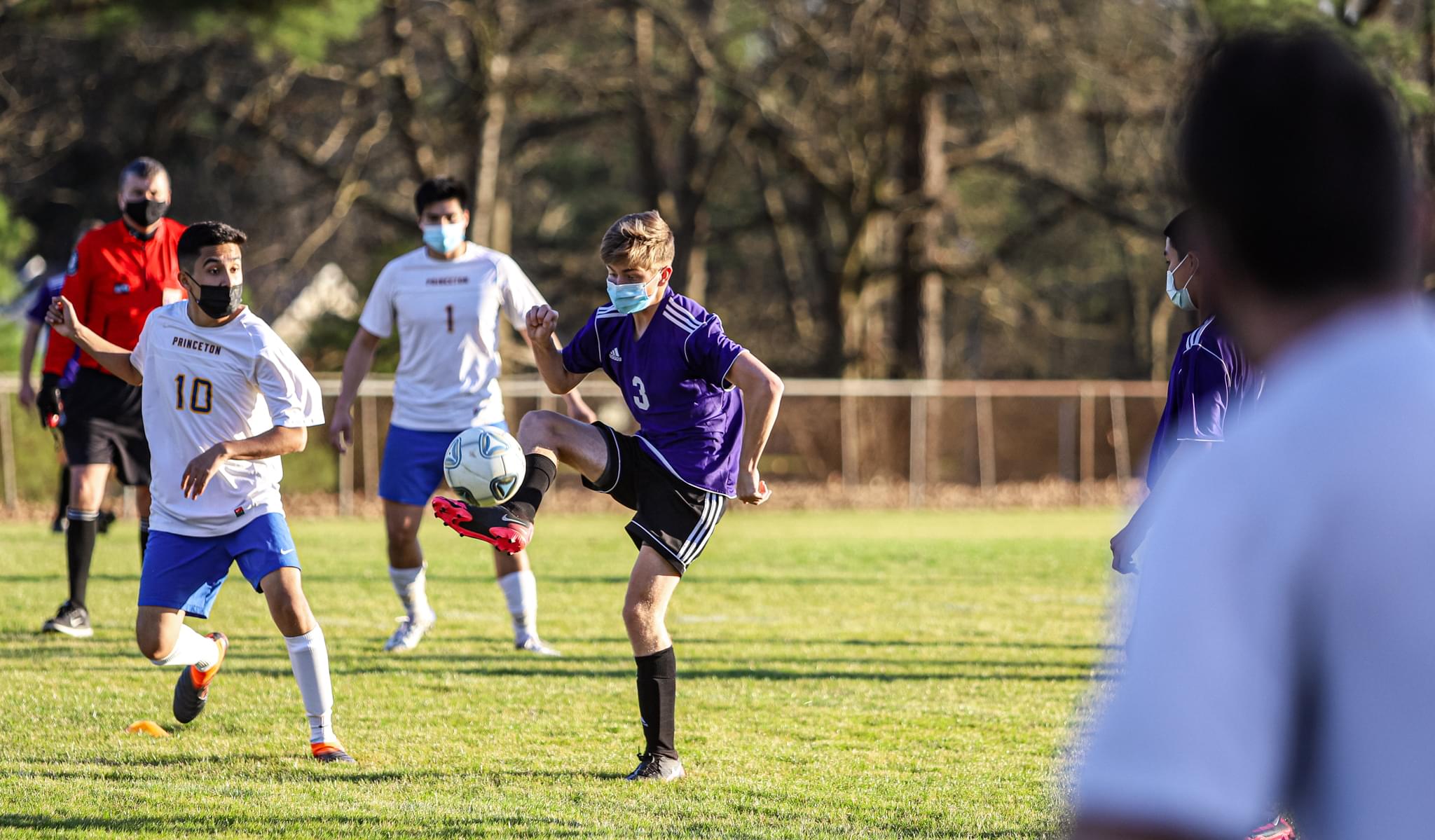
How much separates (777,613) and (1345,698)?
29.6 ft

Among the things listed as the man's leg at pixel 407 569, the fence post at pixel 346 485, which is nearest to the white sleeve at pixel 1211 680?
the man's leg at pixel 407 569

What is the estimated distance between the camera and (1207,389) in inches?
195

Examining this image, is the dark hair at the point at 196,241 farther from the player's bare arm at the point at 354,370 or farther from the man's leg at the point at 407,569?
the man's leg at the point at 407,569

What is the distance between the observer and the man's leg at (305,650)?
5188 millimetres

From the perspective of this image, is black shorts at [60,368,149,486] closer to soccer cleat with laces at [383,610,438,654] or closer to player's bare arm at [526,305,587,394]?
soccer cleat with laces at [383,610,438,654]

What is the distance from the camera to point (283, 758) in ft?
17.6

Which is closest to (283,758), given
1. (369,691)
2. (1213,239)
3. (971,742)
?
(369,691)

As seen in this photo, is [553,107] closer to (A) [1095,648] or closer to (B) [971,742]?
(A) [1095,648]

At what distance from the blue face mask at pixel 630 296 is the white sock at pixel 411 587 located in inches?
123

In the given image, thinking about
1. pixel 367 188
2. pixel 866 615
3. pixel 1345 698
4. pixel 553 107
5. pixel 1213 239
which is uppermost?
pixel 553 107

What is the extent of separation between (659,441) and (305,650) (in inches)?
58.7

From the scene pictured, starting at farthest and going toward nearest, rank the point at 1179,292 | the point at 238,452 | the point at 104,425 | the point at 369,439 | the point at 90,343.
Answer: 1. the point at 369,439
2. the point at 104,425
3. the point at 90,343
4. the point at 1179,292
5. the point at 238,452

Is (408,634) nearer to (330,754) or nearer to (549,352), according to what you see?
(330,754)

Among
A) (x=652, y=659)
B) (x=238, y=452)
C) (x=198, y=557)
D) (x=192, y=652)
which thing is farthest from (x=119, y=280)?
(x=652, y=659)
